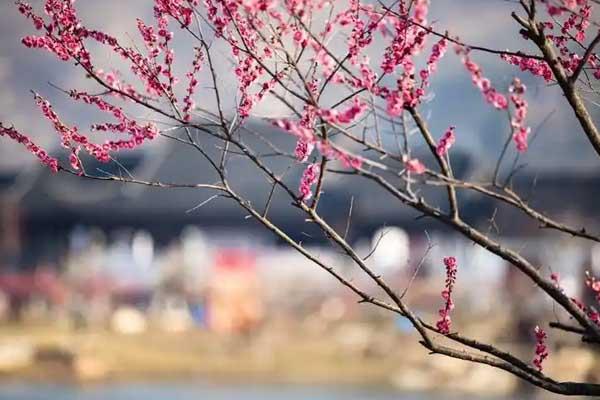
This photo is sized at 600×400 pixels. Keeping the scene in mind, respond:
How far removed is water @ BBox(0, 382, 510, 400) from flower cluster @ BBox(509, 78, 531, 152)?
4983 mm

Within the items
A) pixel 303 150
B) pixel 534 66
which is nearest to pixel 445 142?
pixel 303 150

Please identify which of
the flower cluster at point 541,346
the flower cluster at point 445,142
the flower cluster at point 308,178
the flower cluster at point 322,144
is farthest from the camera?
the flower cluster at point 541,346

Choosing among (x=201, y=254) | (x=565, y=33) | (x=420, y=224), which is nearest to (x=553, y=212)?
(x=420, y=224)

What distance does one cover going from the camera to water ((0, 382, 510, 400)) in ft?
19.9

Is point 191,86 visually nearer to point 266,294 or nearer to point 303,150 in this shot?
point 303,150

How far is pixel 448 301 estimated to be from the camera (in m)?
1.33

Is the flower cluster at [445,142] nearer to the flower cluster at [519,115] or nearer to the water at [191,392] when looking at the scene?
the flower cluster at [519,115]

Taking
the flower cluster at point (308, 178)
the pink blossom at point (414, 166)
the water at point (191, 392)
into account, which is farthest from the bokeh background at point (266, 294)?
the pink blossom at point (414, 166)

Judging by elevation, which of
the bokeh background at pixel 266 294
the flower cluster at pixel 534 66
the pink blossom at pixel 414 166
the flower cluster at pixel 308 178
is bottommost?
the pink blossom at pixel 414 166

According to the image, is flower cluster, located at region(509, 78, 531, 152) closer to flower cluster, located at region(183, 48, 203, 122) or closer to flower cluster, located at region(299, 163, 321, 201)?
flower cluster, located at region(299, 163, 321, 201)

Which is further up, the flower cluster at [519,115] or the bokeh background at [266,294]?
the bokeh background at [266,294]

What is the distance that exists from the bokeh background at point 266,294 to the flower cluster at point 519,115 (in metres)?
4.63

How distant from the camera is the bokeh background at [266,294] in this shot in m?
5.92

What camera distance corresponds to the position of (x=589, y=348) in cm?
573
